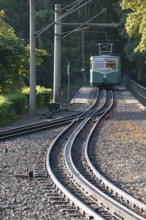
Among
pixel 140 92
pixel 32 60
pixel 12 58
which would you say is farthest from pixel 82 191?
pixel 140 92

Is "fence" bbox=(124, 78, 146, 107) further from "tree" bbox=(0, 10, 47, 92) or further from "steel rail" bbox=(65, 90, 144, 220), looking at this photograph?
"steel rail" bbox=(65, 90, 144, 220)

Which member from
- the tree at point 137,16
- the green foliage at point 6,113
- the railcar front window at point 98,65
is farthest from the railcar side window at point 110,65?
the green foliage at point 6,113

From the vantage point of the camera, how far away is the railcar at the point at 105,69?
5000 centimetres

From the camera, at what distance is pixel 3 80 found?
1300 inches

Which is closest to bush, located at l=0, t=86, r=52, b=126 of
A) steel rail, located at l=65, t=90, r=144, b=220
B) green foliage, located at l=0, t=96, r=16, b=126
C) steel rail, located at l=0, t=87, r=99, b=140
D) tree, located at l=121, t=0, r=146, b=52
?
green foliage, located at l=0, t=96, r=16, b=126

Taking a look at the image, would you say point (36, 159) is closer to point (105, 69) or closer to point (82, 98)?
point (82, 98)

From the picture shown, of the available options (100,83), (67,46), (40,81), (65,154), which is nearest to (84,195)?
(65,154)

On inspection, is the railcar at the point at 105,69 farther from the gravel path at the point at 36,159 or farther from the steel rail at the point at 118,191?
the steel rail at the point at 118,191

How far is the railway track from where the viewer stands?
894cm

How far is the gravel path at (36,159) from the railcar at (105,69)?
25007mm

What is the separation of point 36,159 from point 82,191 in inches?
171

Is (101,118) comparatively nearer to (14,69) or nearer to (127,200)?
(14,69)

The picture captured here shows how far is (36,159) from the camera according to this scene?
Answer: 14812mm

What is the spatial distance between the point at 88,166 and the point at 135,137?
6.74m
